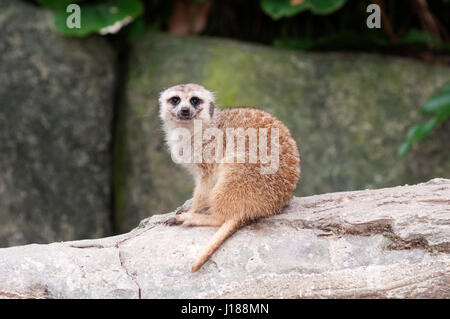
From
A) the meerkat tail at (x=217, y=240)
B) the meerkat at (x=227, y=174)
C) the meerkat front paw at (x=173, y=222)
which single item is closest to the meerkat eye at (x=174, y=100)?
the meerkat at (x=227, y=174)

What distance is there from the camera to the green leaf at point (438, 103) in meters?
5.36

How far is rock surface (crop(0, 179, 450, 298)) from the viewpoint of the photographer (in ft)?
9.29

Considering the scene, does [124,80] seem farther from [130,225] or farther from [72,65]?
[130,225]

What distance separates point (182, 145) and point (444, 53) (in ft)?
12.3

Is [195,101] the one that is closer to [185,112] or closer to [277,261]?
[185,112]

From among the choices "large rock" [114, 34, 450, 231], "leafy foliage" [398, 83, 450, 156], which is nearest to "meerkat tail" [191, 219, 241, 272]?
"leafy foliage" [398, 83, 450, 156]

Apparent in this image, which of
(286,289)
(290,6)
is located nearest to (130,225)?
(290,6)

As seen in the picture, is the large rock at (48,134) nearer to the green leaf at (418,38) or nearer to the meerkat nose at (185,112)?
the meerkat nose at (185,112)

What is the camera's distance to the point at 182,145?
3.53m

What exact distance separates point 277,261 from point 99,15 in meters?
3.84

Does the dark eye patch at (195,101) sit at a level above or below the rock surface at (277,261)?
above

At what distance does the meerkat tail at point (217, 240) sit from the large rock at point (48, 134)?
10.3ft

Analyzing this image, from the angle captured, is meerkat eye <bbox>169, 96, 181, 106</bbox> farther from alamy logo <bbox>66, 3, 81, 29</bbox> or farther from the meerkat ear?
alamy logo <bbox>66, 3, 81, 29</bbox>

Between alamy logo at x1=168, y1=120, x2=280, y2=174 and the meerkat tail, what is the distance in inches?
12.0
